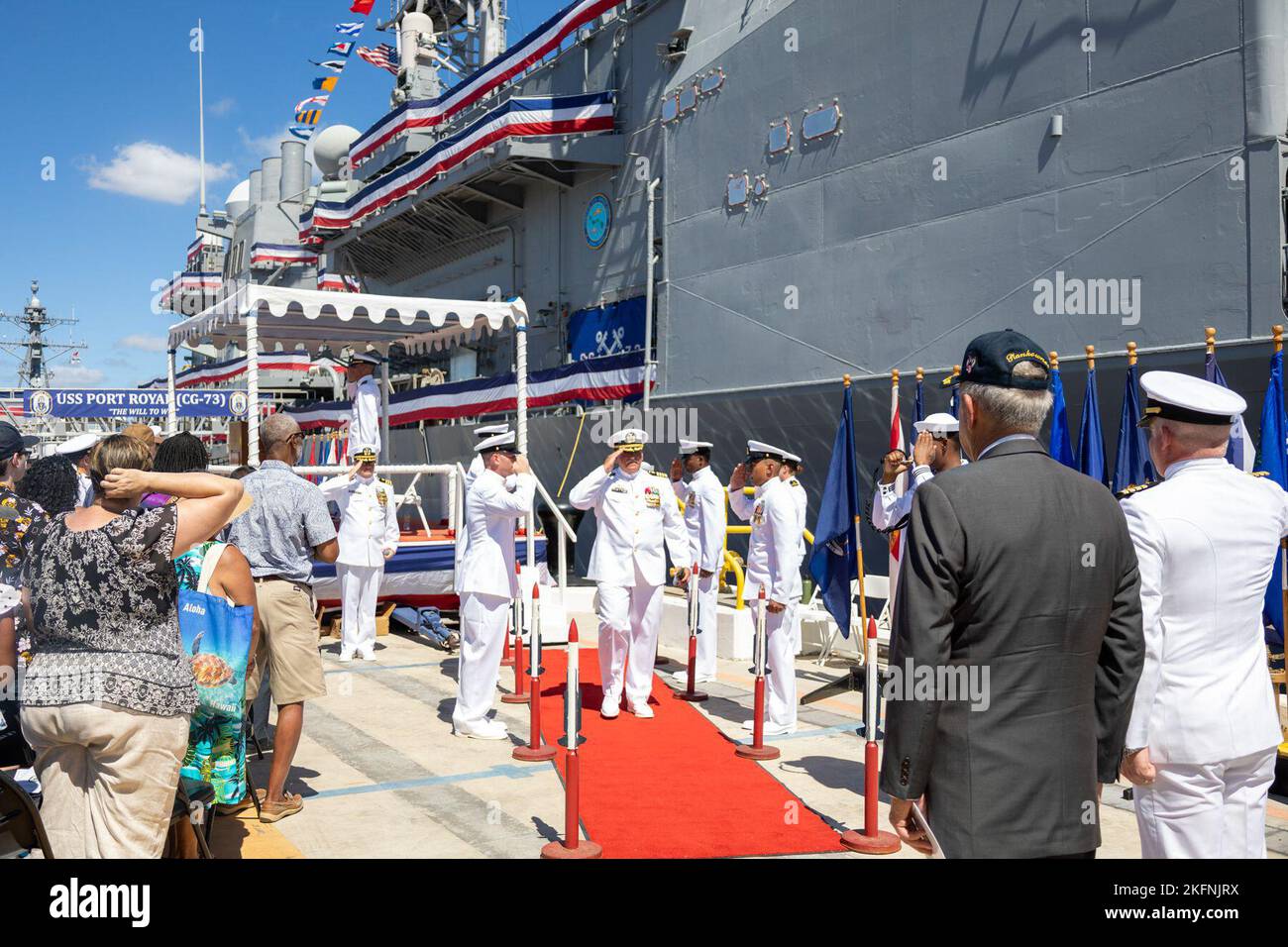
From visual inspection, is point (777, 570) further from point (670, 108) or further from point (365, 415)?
point (670, 108)

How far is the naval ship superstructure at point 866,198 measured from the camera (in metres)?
8.67

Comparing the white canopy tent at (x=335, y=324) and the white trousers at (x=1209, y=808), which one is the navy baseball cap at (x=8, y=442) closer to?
the white canopy tent at (x=335, y=324)

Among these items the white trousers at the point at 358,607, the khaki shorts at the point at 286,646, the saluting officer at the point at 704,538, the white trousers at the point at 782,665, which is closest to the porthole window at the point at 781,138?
the saluting officer at the point at 704,538

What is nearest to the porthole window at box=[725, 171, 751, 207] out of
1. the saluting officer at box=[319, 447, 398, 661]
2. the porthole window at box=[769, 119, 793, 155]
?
the porthole window at box=[769, 119, 793, 155]

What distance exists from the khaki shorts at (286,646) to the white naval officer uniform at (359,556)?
4376 mm

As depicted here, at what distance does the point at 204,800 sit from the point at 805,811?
121 inches

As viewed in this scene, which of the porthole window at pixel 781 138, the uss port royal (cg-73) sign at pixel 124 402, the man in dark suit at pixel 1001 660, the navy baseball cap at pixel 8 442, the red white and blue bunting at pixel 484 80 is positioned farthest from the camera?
the uss port royal (cg-73) sign at pixel 124 402

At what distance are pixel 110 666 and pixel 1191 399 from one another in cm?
→ 336

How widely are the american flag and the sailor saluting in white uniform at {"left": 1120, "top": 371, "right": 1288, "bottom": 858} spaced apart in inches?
1077

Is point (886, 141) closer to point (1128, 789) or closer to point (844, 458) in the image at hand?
point (844, 458)

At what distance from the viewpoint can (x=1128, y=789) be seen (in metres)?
5.70

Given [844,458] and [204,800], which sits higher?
[844,458]
